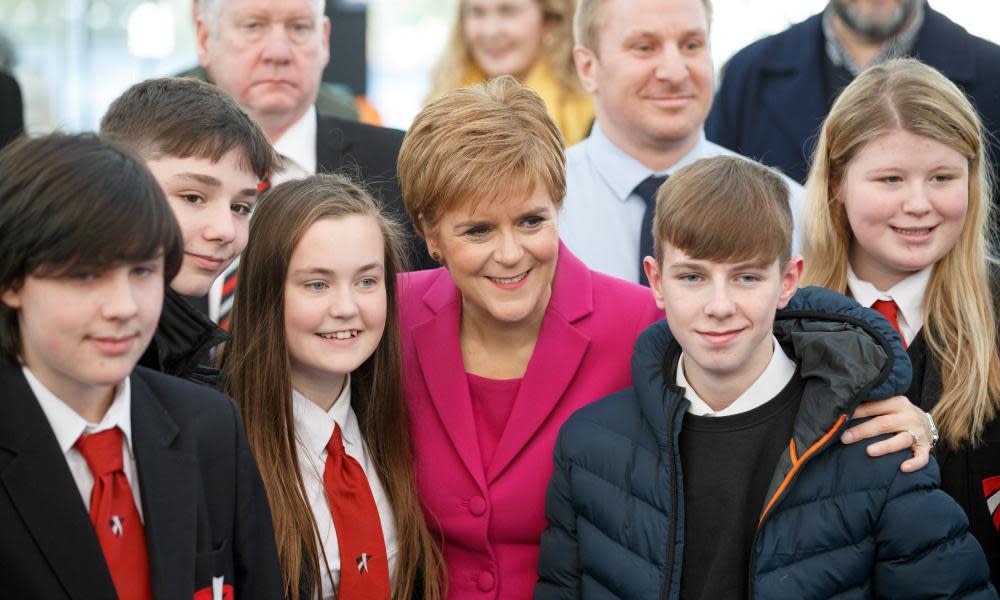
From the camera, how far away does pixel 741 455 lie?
281cm

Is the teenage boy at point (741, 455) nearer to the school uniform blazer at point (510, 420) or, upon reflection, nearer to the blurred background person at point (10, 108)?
the school uniform blazer at point (510, 420)

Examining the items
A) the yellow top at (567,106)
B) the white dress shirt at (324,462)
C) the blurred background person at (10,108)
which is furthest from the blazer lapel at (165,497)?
the yellow top at (567,106)

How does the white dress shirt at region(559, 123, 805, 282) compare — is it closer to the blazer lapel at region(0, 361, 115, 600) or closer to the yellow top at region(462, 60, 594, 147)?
the yellow top at region(462, 60, 594, 147)

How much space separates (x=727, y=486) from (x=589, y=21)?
1.91 meters

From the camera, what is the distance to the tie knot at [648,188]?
3936 millimetres

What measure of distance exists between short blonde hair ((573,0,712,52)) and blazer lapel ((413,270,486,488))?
3.89ft

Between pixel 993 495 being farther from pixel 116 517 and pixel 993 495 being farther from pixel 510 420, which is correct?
pixel 116 517

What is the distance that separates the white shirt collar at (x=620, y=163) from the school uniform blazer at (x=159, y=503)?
1.81 metres

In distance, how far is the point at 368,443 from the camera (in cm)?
313

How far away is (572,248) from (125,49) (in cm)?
628

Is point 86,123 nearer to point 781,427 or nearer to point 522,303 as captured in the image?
point 522,303

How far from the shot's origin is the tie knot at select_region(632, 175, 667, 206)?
394cm

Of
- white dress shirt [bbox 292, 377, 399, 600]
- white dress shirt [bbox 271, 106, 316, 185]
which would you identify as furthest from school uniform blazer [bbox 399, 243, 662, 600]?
white dress shirt [bbox 271, 106, 316, 185]

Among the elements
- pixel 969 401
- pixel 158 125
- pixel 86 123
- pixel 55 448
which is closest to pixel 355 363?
pixel 158 125
